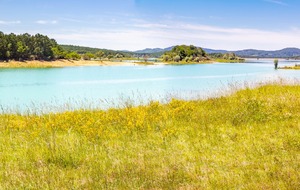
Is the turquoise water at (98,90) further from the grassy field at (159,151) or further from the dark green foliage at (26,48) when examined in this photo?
the dark green foliage at (26,48)

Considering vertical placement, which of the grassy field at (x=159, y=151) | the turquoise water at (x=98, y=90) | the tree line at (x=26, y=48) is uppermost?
the tree line at (x=26, y=48)

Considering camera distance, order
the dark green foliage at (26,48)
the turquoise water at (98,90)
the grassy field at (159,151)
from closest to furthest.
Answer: the grassy field at (159,151)
the turquoise water at (98,90)
the dark green foliage at (26,48)

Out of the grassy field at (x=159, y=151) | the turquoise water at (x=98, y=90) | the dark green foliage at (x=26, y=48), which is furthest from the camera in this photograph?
the dark green foliage at (x=26, y=48)

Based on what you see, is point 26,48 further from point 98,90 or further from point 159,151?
point 159,151

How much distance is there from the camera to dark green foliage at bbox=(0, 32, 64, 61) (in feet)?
394

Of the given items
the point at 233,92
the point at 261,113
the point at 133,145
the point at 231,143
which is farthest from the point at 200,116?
the point at 233,92

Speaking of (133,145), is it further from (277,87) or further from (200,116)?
(277,87)

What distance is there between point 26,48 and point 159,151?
137m

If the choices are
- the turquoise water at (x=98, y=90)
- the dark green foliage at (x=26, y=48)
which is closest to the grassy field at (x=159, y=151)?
the turquoise water at (x=98, y=90)

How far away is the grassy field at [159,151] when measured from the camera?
5.75 metres

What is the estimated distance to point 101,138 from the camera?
9.10 meters

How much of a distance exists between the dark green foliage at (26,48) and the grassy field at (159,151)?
397 ft

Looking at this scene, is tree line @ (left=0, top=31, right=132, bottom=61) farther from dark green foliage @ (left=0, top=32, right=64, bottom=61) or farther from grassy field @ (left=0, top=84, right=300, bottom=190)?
grassy field @ (left=0, top=84, right=300, bottom=190)

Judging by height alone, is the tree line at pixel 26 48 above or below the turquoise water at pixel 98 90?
above
